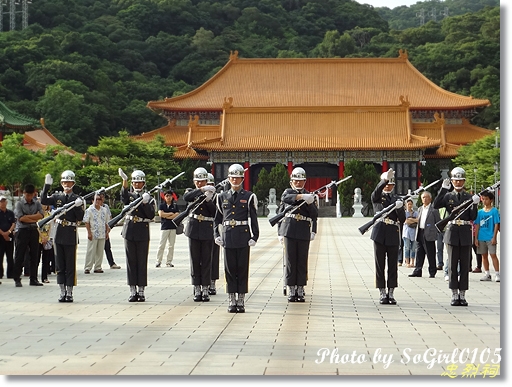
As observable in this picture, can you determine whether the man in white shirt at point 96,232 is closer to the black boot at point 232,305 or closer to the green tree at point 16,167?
the black boot at point 232,305

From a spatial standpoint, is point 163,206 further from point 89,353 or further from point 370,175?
point 370,175

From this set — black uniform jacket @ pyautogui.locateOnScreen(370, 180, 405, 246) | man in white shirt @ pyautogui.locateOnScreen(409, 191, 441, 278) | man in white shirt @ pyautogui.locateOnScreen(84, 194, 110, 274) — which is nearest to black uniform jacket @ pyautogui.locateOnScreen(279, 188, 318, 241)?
black uniform jacket @ pyautogui.locateOnScreen(370, 180, 405, 246)

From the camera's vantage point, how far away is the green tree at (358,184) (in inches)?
1766

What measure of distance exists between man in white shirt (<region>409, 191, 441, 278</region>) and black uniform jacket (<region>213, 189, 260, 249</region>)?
4.53 m

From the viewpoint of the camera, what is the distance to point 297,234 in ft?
34.8

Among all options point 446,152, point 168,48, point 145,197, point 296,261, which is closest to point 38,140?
point 446,152

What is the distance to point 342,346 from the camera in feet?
24.7

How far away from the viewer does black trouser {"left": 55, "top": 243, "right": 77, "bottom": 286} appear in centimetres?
1064

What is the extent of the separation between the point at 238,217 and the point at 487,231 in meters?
4.85

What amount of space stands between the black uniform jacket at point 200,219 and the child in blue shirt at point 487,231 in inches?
169

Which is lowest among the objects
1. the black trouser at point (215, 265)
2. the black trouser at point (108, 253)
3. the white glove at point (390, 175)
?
the black trouser at point (108, 253)

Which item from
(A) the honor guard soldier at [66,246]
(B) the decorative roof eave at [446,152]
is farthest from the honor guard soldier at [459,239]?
(B) the decorative roof eave at [446,152]

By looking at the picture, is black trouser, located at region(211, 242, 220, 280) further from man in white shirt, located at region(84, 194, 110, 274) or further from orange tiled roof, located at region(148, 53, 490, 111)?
orange tiled roof, located at region(148, 53, 490, 111)

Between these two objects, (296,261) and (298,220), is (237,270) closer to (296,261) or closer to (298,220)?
(296,261)
